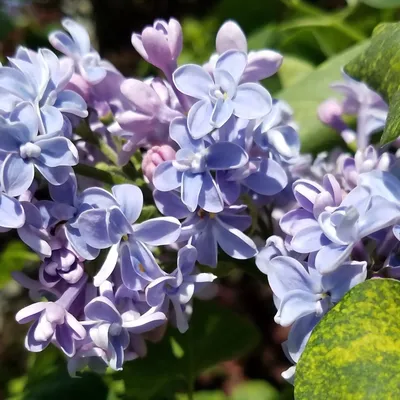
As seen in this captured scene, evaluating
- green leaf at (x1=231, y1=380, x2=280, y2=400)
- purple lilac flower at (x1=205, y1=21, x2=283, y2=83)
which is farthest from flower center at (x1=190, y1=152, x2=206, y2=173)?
green leaf at (x1=231, y1=380, x2=280, y2=400)

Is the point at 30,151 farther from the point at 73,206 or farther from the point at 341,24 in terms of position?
the point at 341,24

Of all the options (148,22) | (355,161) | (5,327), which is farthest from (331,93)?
(148,22)

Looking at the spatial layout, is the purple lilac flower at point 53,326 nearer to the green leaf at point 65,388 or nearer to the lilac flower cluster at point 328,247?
the lilac flower cluster at point 328,247

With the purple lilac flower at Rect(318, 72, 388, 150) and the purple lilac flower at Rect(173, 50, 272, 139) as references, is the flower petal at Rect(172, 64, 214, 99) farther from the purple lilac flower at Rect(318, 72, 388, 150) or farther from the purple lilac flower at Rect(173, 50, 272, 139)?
the purple lilac flower at Rect(318, 72, 388, 150)

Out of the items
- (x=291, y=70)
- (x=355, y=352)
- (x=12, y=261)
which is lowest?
(x=12, y=261)

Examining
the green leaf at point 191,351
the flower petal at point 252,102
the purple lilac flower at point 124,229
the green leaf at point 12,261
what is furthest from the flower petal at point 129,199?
the green leaf at point 12,261

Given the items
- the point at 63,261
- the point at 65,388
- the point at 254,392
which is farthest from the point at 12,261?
the point at 63,261

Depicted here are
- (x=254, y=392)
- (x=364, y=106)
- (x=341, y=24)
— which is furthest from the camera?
(x=254, y=392)
